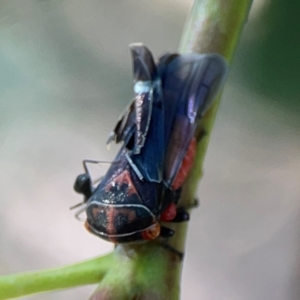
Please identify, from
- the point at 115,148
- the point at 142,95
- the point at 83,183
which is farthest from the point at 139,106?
the point at 115,148

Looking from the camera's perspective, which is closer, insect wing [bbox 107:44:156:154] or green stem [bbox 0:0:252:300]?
green stem [bbox 0:0:252:300]

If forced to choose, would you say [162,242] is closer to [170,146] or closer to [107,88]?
[170,146]

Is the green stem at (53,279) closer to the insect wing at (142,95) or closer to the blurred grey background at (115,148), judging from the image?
the insect wing at (142,95)

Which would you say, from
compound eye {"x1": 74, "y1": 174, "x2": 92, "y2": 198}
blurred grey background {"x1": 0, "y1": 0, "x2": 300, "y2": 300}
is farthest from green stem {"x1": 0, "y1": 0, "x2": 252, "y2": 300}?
blurred grey background {"x1": 0, "y1": 0, "x2": 300, "y2": 300}

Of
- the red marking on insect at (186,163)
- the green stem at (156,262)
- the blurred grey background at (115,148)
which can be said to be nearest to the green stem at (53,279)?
the green stem at (156,262)

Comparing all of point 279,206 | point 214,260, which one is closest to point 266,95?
point 279,206

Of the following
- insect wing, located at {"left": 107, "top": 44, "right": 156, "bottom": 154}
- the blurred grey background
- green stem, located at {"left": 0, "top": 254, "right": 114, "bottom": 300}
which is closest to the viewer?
green stem, located at {"left": 0, "top": 254, "right": 114, "bottom": 300}

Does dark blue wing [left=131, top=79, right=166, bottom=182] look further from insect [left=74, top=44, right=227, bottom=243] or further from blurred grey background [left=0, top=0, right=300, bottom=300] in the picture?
blurred grey background [left=0, top=0, right=300, bottom=300]
